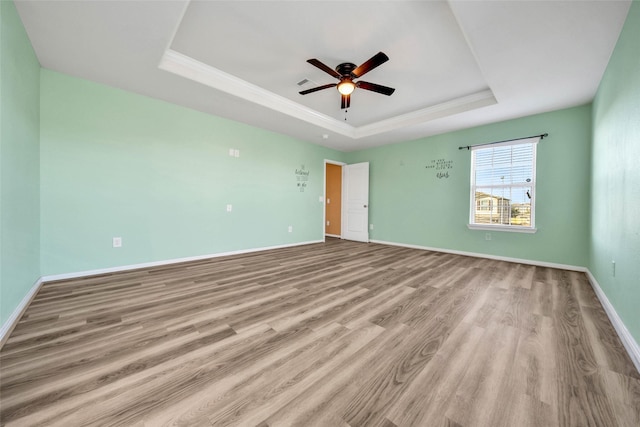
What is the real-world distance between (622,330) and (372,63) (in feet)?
9.94

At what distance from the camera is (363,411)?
44.9 inches

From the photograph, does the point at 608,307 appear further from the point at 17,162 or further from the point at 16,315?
the point at 17,162

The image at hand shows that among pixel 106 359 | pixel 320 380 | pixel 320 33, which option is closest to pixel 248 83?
pixel 320 33

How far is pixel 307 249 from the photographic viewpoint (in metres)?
5.17

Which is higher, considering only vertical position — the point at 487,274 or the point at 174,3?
the point at 174,3

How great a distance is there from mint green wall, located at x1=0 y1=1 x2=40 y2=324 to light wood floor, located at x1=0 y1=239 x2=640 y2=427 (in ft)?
1.10

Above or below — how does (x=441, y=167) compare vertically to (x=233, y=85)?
below

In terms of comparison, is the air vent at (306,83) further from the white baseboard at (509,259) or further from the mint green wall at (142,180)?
the white baseboard at (509,259)

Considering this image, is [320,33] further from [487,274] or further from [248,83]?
[487,274]

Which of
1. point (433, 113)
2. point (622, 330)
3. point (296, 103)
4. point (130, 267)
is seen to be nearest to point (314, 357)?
point (622, 330)

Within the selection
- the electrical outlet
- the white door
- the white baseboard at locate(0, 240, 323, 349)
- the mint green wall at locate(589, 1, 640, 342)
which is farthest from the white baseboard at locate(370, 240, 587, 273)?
the white baseboard at locate(0, 240, 323, 349)

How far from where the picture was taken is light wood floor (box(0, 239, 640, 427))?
1.14 m

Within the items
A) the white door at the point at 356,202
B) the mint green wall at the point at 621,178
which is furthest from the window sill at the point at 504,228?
the white door at the point at 356,202

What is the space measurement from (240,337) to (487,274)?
341 centimetres
